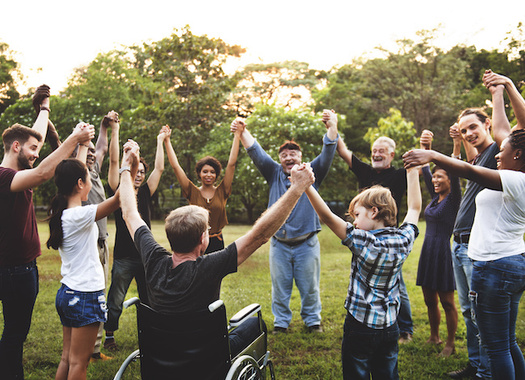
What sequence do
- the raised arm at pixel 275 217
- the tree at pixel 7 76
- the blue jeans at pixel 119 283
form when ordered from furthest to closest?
the tree at pixel 7 76 < the blue jeans at pixel 119 283 < the raised arm at pixel 275 217

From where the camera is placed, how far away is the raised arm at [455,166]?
2.20 metres

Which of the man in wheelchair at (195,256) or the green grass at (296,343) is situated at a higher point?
the man in wheelchair at (195,256)

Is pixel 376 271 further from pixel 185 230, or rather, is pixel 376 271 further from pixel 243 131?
pixel 243 131

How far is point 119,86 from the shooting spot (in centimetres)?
2764

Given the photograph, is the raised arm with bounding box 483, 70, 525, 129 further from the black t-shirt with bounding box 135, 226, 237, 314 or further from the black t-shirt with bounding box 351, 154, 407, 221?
the black t-shirt with bounding box 135, 226, 237, 314

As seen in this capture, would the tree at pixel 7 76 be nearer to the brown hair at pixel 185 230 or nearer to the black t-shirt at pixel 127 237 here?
the black t-shirt at pixel 127 237

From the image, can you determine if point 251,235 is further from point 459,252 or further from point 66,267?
point 459,252

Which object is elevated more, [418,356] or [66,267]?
[66,267]

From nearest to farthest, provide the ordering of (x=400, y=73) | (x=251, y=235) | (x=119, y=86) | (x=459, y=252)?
(x=251, y=235) → (x=459, y=252) → (x=119, y=86) → (x=400, y=73)

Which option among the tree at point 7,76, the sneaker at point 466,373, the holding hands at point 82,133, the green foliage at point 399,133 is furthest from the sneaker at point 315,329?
the tree at point 7,76

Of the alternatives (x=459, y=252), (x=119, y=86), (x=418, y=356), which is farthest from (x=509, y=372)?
(x=119, y=86)

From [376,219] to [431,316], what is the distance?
2312 millimetres

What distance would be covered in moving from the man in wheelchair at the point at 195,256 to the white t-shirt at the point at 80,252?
1.98 ft

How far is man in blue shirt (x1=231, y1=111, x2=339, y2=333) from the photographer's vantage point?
15.4ft
